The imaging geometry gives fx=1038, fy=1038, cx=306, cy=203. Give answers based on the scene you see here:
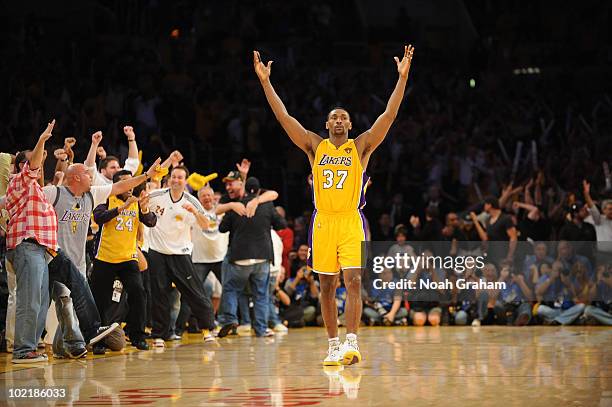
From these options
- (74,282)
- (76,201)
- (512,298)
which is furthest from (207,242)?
(512,298)

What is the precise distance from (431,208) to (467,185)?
6.72 feet

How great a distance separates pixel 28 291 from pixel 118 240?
5.40 ft

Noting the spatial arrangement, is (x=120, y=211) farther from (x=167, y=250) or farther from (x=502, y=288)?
(x=502, y=288)

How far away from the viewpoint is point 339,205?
9273 millimetres

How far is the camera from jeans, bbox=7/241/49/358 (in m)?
9.55

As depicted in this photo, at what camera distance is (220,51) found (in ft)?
72.7

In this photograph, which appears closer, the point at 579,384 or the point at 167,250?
the point at 579,384

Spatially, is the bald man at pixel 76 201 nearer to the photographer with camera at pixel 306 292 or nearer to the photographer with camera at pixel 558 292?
the photographer with camera at pixel 306 292

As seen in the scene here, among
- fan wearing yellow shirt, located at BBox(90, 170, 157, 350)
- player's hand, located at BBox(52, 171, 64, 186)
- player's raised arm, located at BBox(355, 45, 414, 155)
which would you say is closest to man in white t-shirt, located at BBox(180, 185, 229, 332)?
fan wearing yellow shirt, located at BBox(90, 170, 157, 350)

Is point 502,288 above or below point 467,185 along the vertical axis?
below

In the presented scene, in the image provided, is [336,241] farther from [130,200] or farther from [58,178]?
[58,178]

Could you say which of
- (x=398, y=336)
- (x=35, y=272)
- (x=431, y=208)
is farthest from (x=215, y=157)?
(x=35, y=272)

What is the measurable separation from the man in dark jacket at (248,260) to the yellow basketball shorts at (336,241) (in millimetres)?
4470

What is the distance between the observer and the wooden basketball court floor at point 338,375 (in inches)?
279
